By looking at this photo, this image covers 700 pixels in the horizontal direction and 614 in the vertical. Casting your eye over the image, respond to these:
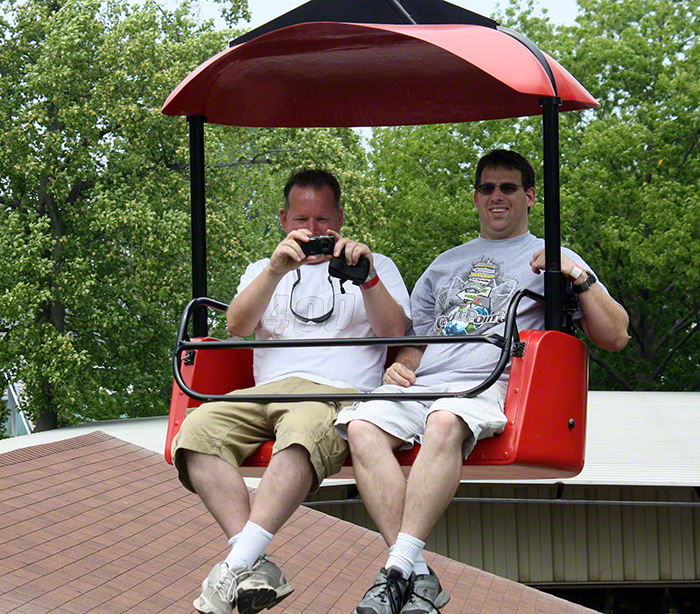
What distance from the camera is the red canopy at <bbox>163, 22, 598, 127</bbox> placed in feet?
9.94

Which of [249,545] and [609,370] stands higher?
[249,545]

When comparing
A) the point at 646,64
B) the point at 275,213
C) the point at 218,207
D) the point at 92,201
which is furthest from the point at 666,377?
the point at 92,201

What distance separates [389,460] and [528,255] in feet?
3.45

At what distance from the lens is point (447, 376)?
3.46m

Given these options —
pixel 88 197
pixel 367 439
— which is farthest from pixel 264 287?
pixel 88 197

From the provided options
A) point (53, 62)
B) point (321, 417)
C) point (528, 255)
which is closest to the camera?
point (321, 417)

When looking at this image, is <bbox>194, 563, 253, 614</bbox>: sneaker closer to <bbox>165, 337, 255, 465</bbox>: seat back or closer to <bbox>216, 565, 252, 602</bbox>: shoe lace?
<bbox>216, 565, 252, 602</bbox>: shoe lace

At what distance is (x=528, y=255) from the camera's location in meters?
3.63

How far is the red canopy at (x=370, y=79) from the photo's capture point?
303 cm

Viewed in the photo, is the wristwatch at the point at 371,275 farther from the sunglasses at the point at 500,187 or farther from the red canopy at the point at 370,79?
the red canopy at the point at 370,79

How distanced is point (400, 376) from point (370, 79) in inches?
53.1

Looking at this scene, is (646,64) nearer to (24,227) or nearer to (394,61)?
(24,227)

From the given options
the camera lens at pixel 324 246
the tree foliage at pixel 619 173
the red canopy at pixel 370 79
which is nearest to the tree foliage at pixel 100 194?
the tree foliage at pixel 619 173

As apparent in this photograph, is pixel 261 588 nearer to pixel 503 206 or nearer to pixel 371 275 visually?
pixel 371 275
